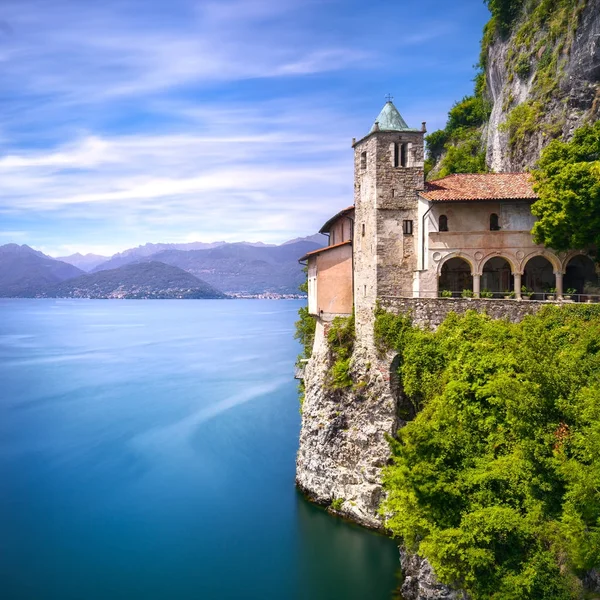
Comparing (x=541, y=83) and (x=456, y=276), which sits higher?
(x=541, y=83)

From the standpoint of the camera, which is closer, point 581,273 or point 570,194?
point 570,194

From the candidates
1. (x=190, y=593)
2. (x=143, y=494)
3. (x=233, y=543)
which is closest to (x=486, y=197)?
(x=233, y=543)

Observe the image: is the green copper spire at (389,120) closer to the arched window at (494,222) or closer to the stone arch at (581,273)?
the arched window at (494,222)

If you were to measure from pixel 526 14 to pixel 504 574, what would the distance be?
37285 millimetres

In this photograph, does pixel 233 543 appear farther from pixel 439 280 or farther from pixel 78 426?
pixel 78 426

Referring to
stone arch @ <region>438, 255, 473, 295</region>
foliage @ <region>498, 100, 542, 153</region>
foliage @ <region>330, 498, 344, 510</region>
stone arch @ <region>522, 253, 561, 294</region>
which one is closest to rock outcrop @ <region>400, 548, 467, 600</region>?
foliage @ <region>330, 498, 344, 510</region>

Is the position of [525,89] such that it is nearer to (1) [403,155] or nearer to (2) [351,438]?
(1) [403,155]

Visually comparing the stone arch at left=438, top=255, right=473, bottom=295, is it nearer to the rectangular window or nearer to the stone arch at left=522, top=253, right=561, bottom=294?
the stone arch at left=522, top=253, right=561, bottom=294

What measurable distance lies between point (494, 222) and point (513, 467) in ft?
49.0

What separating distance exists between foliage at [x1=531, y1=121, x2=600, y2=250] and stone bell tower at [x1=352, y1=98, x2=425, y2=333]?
5.31 metres

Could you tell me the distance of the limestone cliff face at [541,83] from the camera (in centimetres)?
3070

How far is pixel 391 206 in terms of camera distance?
27.0 metres

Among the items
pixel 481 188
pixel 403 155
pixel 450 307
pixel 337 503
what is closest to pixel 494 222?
pixel 481 188

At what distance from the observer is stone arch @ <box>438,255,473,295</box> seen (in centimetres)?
3002
